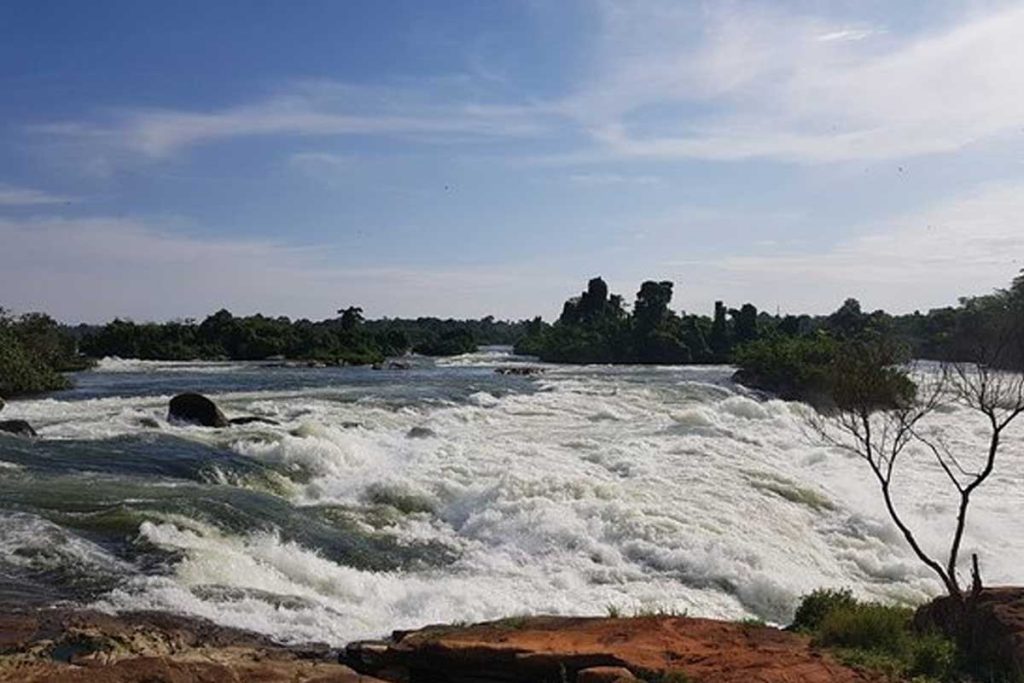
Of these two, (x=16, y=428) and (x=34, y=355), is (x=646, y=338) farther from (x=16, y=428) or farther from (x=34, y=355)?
(x=16, y=428)

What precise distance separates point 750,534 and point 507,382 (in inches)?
1260

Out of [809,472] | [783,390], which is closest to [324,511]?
[809,472]

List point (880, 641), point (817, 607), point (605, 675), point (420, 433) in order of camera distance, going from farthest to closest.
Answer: point (420, 433)
point (817, 607)
point (880, 641)
point (605, 675)

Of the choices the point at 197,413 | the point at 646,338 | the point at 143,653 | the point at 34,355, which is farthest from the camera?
the point at 646,338

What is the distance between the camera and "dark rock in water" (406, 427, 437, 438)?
80.9 ft

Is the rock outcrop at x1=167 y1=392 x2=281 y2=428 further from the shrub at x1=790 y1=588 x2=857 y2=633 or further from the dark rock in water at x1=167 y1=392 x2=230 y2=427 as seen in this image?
the shrub at x1=790 y1=588 x2=857 y2=633

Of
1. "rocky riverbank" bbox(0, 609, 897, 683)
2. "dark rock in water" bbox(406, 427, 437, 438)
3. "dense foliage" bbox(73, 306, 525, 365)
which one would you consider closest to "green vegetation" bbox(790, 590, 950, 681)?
"rocky riverbank" bbox(0, 609, 897, 683)

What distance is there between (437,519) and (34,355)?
3128 cm

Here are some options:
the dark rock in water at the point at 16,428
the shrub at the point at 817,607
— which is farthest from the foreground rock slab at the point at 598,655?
the dark rock in water at the point at 16,428

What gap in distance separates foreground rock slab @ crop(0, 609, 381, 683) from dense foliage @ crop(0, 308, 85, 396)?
31000 mm

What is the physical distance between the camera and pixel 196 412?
939 inches

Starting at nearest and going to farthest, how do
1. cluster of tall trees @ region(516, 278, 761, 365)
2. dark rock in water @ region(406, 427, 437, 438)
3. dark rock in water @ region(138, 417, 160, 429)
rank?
dark rock in water @ region(138, 417, 160, 429), dark rock in water @ region(406, 427, 437, 438), cluster of tall trees @ region(516, 278, 761, 365)

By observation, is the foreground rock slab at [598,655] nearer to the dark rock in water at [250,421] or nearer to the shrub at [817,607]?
the shrub at [817,607]

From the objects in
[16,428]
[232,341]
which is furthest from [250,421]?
[232,341]
